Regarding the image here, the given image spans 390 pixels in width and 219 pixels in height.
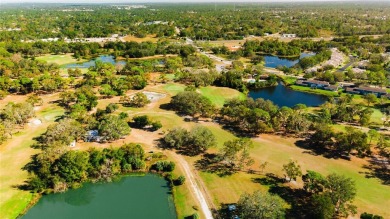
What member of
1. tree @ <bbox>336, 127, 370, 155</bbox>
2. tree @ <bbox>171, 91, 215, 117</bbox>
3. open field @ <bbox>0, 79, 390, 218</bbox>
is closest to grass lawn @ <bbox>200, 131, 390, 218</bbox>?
open field @ <bbox>0, 79, 390, 218</bbox>

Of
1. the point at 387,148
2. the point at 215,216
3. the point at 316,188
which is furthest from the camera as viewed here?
the point at 387,148

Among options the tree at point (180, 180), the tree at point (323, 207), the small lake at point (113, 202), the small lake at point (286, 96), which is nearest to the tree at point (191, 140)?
the tree at point (180, 180)

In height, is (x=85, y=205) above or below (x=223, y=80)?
below

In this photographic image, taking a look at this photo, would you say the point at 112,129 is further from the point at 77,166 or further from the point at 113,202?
the point at 113,202

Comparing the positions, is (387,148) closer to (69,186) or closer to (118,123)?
(118,123)

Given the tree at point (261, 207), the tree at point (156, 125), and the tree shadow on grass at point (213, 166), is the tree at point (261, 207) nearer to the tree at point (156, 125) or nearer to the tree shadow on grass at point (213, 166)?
the tree shadow on grass at point (213, 166)

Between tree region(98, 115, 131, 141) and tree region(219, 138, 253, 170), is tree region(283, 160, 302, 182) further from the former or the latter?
tree region(98, 115, 131, 141)

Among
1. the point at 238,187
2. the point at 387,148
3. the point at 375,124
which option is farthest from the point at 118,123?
the point at 375,124
